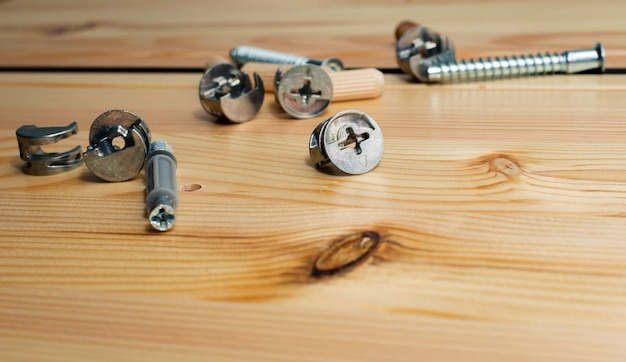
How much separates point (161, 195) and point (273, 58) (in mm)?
856

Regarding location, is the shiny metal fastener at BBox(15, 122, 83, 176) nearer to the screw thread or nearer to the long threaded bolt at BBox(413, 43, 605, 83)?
the screw thread

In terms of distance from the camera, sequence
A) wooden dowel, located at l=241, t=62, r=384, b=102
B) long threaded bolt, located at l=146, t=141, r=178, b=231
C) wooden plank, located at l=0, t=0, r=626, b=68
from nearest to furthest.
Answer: long threaded bolt, located at l=146, t=141, r=178, b=231, wooden dowel, located at l=241, t=62, r=384, b=102, wooden plank, located at l=0, t=0, r=626, b=68

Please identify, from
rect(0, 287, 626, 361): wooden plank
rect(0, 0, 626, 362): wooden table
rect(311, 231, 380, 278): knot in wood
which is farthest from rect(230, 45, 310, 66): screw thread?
Result: rect(0, 287, 626, 361): wooden plank

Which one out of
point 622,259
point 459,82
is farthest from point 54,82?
point 622,259

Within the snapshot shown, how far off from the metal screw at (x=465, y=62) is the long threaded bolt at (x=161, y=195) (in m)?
0.82

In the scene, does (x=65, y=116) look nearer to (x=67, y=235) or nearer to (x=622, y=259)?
(x=67, y=235)

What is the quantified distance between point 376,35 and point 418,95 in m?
0.58

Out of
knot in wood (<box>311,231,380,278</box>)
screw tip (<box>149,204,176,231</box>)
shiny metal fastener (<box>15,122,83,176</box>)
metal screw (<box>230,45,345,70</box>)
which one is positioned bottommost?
knot in wood (<box>311,231,380,278</box>)

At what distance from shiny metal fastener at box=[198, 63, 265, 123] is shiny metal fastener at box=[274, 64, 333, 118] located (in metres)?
0.05

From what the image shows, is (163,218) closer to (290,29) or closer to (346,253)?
(346,253)

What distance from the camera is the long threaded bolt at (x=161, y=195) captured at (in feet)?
3.72

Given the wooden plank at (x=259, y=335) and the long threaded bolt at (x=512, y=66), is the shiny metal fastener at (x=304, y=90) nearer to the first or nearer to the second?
the long threaded bolt at (x=512, y=66)

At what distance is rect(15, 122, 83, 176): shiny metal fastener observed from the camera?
1.36 meters

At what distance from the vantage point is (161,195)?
114 cm
